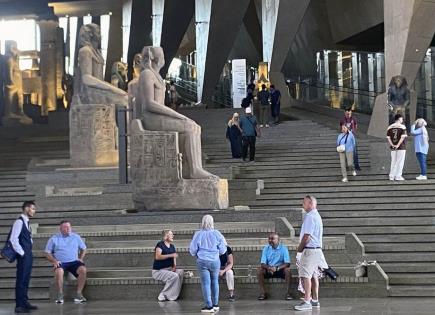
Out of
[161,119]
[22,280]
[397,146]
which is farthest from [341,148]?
[22,280]

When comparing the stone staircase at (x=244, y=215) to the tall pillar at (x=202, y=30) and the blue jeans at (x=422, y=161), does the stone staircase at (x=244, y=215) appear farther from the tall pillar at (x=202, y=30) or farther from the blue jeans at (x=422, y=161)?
the tall pillar at (x=202, y=30)

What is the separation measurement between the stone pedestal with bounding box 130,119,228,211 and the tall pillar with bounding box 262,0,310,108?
17.2m

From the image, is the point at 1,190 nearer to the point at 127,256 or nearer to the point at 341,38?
the point at 127,256

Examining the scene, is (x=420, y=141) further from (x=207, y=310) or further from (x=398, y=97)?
(x=207, y=310)

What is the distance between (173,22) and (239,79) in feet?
50.5

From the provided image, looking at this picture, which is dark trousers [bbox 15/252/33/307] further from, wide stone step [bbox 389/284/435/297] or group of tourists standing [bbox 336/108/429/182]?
group of tourists standing [bbox 336/108/429/182]

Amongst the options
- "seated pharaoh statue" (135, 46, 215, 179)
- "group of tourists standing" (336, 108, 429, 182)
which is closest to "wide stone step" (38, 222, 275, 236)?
"seated pharaoh statue" (135, 46, 215, 179)

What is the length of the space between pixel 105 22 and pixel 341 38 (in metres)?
15.7

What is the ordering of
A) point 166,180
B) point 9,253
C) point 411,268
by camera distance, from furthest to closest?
point 166,180
point 411,268
point 9,253

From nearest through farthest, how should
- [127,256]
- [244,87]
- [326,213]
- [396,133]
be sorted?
1. [127,256]
2. [326,213]
3. [396,133]
4. [244,87]

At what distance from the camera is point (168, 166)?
16188 mm

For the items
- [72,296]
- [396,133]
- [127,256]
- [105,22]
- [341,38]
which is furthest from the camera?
[105,22]

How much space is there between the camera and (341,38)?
41688mm

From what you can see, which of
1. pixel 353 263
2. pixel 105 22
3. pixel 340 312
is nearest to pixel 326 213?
pixel 353 263
